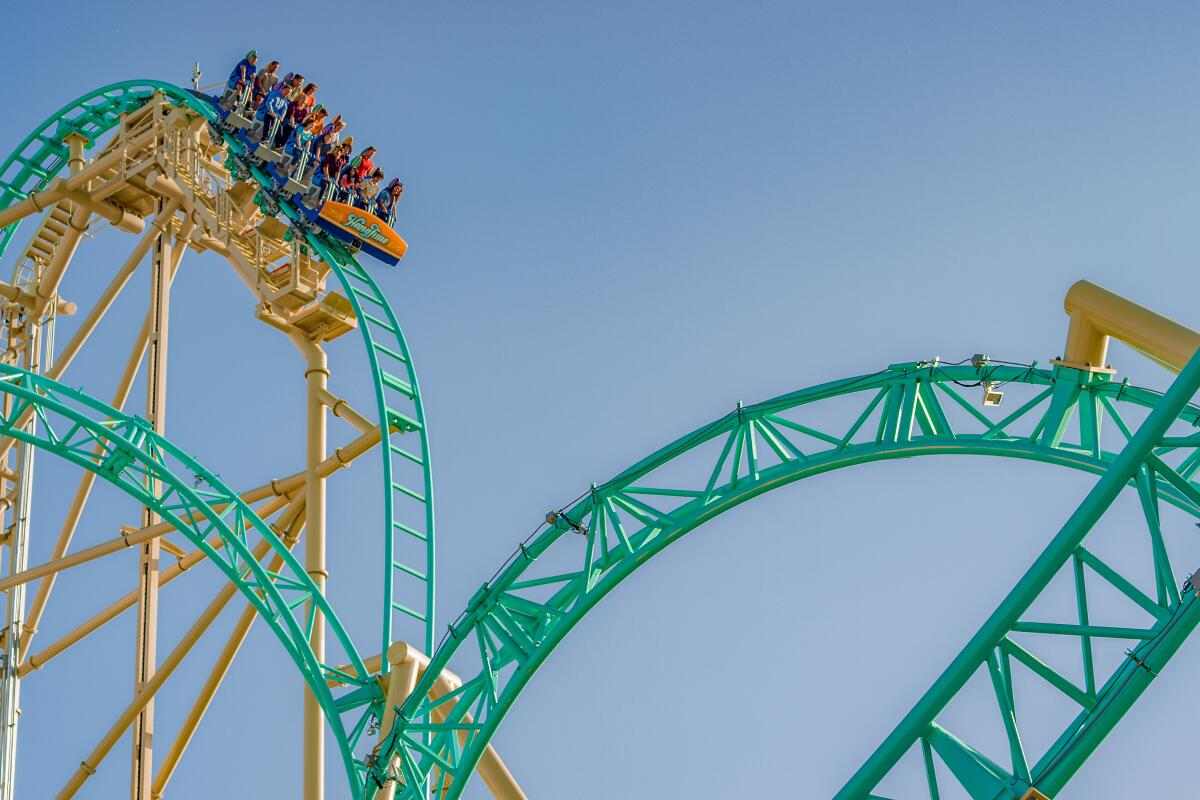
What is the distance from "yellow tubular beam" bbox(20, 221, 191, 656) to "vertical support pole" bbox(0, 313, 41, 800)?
23 centimetres

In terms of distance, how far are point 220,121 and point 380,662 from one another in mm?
6106

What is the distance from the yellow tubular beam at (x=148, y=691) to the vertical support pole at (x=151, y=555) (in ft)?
0.42

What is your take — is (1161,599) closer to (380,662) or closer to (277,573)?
(380,662)

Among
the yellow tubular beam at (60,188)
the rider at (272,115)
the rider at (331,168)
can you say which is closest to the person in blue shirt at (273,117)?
the rider at (272,115)

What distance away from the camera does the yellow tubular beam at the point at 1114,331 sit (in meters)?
10.1

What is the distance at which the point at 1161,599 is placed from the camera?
8219 mm

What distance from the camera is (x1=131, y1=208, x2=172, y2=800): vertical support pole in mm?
14555

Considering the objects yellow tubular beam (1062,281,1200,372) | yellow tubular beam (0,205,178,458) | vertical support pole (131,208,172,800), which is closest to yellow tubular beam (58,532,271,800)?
vertical support pole (131,208,172,800)

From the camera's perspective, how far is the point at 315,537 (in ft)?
48.6

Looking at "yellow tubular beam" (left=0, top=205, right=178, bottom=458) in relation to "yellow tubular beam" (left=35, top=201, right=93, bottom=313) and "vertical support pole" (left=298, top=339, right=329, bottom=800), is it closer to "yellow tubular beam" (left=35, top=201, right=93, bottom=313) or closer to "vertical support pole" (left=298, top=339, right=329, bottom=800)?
"yellow tubular beam" (left=35, top=201, right=93, bottom=313)

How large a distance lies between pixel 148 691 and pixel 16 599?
165 inches

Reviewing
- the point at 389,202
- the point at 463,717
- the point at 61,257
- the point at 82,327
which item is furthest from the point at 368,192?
the point at 463,717

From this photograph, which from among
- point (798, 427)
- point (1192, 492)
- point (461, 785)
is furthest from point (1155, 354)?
point (461, 785)

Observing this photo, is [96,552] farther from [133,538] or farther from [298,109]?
[298,109]
